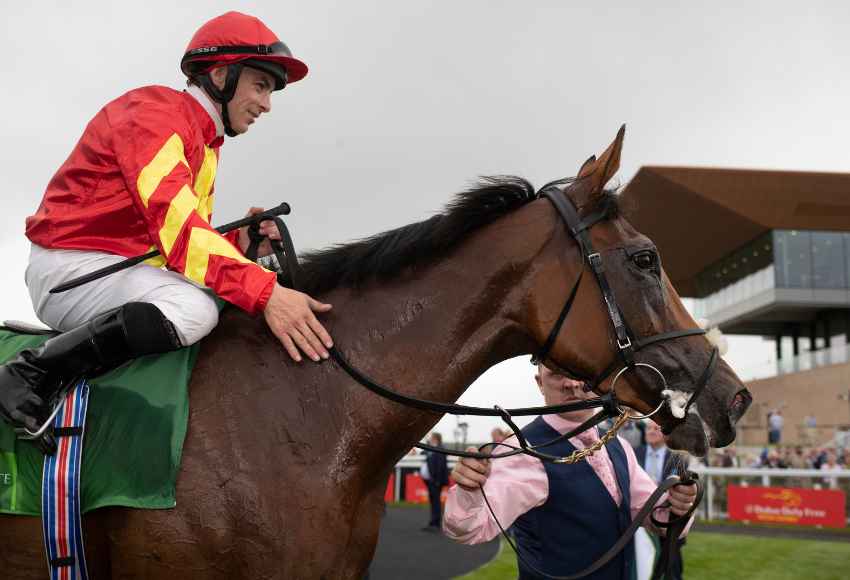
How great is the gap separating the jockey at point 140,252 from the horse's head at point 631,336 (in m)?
0.71

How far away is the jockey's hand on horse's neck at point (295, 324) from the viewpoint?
6.62 ft

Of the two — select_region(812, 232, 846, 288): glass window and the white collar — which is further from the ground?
select_region(812, 232, 846, 288): glass window

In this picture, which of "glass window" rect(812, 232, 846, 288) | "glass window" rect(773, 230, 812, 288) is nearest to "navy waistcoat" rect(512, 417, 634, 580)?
"glass window" rect(773, 230, 812, 288)

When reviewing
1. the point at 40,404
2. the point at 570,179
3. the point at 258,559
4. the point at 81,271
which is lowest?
the point at 258,559

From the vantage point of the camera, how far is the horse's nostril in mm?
2182

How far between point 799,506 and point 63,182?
14.3 m

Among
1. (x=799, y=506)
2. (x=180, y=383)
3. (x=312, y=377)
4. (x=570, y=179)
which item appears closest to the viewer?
(x=180, y=383)

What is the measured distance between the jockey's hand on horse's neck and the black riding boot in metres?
0.27

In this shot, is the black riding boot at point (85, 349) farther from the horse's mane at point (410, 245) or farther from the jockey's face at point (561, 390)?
the jockey's face at point (561, 390)

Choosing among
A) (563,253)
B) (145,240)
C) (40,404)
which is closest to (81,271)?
(145,240)

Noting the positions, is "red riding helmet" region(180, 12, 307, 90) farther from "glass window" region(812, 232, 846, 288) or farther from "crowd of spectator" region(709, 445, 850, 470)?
"glass window" region(812, 232, 846, 288)

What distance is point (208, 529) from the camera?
185 cm

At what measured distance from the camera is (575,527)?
3.01 meters

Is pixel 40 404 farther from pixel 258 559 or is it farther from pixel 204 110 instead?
pixel 204 110
